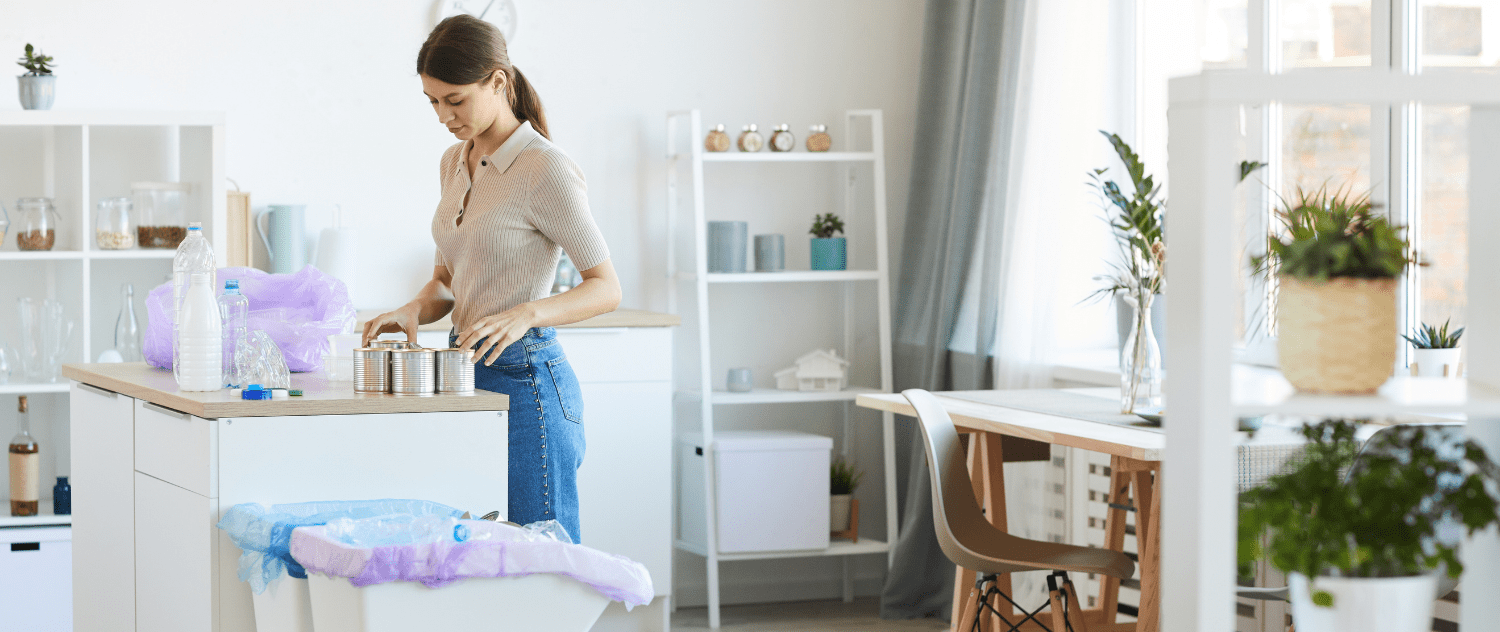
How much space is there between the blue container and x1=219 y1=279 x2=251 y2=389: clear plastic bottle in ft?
6.75

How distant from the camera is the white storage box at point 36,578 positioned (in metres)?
3.68

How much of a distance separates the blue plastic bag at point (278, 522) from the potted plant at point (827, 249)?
247 centimetres

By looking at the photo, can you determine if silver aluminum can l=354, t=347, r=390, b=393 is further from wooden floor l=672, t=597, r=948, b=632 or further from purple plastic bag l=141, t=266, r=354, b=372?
wooden floor l=672, t=597, r=948, b=632

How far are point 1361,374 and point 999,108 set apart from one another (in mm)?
2797

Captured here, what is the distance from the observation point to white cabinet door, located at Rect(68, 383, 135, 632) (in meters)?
2.50

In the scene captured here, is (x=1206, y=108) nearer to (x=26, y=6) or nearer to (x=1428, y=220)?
(x=1428, y=220)

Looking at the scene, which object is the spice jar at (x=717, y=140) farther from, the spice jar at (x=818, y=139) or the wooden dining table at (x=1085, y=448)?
the wooden dining table at (x=1085, y=448)

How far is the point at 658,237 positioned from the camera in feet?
15.1

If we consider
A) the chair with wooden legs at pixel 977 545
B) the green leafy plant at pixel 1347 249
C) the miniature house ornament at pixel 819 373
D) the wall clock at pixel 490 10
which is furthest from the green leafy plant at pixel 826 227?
the green leafy plant at pixel 1347 249

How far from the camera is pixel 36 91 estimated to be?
3814 millimetres

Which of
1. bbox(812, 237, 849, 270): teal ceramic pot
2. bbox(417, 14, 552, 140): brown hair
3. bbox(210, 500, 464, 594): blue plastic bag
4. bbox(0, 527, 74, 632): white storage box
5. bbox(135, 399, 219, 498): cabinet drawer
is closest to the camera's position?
bbox(210, 500, 464, 594): blue plastic bag

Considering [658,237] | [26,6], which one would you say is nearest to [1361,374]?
[658,237]

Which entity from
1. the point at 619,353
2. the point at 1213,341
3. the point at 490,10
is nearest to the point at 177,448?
the point at 1213,341

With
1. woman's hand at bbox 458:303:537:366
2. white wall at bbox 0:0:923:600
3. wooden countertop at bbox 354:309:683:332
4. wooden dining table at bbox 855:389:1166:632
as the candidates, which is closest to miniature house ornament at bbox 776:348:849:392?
white wall at bbox 0:0:923:600
